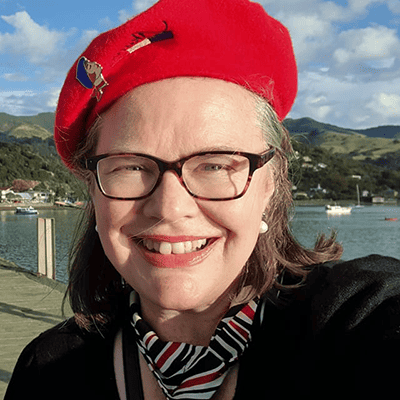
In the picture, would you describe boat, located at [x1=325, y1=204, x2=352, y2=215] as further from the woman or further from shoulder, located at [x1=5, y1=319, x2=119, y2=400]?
the woman

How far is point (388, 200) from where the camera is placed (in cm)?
12600

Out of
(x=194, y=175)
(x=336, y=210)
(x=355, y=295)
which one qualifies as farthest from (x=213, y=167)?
(x=336, y=210)

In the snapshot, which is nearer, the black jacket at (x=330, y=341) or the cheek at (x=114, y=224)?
the black jacket at (x=330, y=341)

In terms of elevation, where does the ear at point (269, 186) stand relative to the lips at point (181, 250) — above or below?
above

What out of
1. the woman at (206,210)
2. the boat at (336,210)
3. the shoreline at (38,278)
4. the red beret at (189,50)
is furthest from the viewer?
the boat at (336,210)

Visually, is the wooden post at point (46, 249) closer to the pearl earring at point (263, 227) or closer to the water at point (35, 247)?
the water at point (35, 247)

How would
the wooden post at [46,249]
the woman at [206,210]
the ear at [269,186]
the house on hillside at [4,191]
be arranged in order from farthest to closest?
the house on hillside at [4,191]
the wooden post at [46,249]
the ear at [269,186]
the woman at [206,210]

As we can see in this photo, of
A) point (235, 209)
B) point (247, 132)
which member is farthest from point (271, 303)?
point (247, 132)

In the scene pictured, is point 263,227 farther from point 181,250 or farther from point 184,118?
point 184,118

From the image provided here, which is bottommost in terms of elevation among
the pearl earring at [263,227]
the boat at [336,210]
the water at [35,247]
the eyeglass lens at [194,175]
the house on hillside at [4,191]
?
the boat at [336,210]

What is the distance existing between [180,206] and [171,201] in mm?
24

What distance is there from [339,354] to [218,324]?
371 mm

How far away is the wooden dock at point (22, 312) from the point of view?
17.5 feet

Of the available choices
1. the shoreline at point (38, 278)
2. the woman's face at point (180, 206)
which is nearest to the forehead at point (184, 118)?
the woman's face at point (180, 206)
